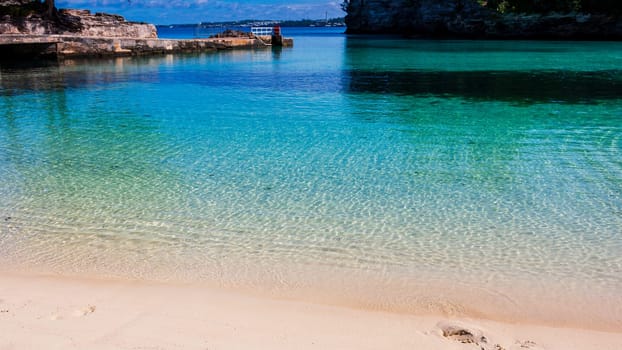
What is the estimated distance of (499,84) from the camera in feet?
56.4

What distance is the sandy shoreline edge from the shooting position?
307 centimetres

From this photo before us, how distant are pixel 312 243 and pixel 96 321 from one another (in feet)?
7.08

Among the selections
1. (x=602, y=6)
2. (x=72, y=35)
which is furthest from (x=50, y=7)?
(x=602, y=6)

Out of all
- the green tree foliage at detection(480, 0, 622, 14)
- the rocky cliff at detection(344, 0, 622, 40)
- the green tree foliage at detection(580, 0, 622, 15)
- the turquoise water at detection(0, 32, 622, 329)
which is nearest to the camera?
the turquoise water at detection(0, 32, 622, 329)

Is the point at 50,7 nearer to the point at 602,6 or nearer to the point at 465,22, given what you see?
the point at 602,6

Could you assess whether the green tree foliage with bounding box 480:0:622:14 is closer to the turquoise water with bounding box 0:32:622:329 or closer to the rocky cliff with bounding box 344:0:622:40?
the rocky cliff with bounding box 344:0:622:40

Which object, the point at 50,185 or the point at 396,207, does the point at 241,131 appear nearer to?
the point at 50,185

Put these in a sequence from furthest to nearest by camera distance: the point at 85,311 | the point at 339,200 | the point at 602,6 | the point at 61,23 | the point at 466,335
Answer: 1. the point at 602,6
2. the point at 61,23
3. the point at 339,200
4. the point at 85,311
5. the point at 466,335

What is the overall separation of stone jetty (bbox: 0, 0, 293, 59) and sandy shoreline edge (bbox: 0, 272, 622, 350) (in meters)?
27.8

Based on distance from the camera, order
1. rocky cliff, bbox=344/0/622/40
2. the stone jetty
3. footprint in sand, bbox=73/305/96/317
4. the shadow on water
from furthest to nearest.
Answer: rocky cliff, bbox=344/0/622/40 < the stone jetty < the shadow on water < footprint in sand, bbox=73/305/96/317

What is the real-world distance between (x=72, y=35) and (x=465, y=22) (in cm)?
5366

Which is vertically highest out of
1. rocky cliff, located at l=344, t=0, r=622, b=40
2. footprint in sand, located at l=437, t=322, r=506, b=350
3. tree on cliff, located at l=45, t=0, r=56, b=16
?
rocky cliff, located at l=344, t=0, r=622, b=40

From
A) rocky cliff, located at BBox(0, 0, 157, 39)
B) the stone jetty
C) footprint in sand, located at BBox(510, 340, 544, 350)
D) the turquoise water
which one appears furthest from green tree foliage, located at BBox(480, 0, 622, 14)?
footprint in sand, located at BBox(510, 340, 544, 350)

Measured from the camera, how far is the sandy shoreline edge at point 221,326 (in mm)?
3066
